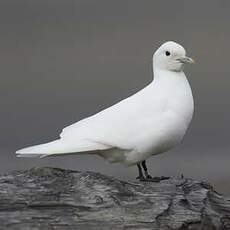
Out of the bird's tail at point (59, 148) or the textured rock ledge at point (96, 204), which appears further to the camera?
the bird's tail at point (59, 148)

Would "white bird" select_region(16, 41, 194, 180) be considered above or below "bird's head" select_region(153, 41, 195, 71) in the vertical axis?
below

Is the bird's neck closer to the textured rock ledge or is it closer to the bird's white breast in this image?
the bird's white breast

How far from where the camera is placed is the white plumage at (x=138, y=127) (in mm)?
5727

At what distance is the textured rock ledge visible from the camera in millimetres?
4816

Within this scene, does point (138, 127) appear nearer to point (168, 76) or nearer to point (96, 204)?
point (168, 76)

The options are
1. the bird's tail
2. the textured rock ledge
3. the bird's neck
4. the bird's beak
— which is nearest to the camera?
the textured rock ledge

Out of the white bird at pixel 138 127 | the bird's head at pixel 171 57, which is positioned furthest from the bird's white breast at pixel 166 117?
the bird's head at pixel 171 57

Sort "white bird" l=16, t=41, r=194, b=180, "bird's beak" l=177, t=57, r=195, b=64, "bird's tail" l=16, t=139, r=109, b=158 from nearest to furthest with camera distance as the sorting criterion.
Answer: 1. "bird's tail" l=16, t=139, r=109, b=158
2. "white bird" l=16, t=41, r=194, b=180
3. "bird's beak" l=177, t=57, r=195, b=64

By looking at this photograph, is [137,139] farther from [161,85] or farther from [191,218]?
[191,218]

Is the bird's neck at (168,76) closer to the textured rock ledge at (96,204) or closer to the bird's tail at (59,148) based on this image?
the bird's tail at (59,148)

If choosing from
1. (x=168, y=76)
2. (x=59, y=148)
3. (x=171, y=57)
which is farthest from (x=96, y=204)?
(x=171, y=57)

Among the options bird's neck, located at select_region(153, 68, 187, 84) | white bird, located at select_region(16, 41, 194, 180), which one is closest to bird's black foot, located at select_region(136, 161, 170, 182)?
white bird, located at select_region(16, 41, 194, 180)

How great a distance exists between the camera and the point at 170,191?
17.6 feet

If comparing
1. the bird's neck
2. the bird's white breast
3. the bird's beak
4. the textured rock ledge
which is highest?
the bird's beak
